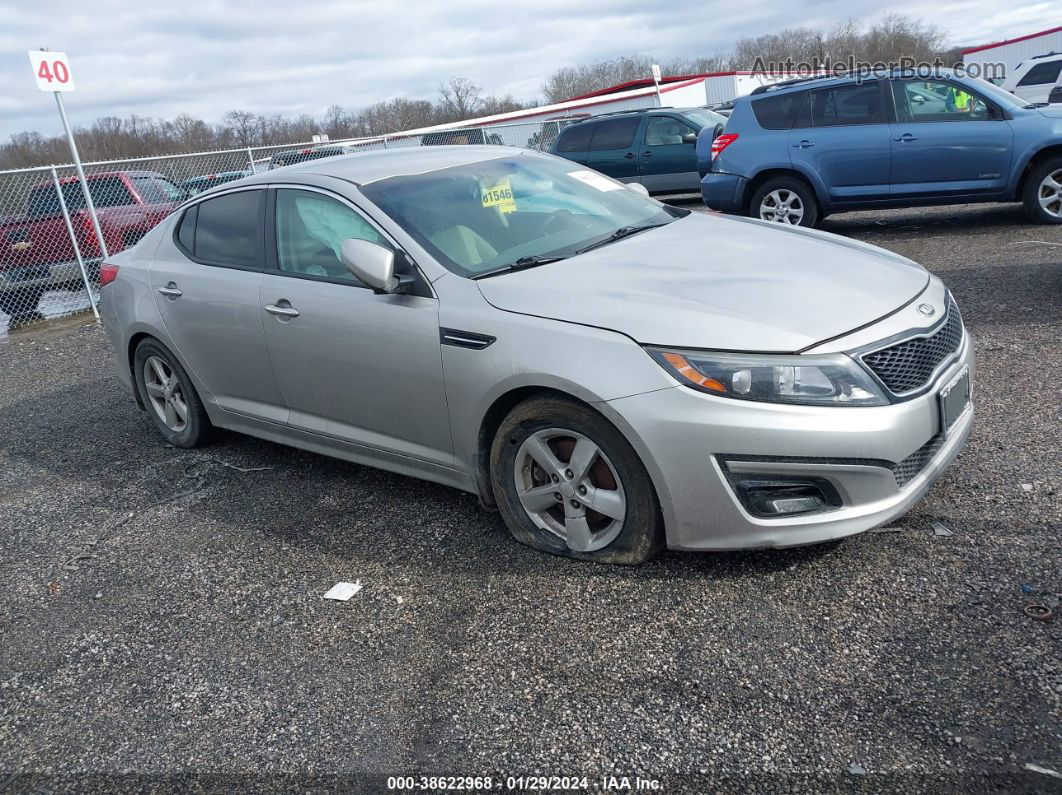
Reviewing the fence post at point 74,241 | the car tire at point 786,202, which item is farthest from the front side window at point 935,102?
the fence post at point 74,241

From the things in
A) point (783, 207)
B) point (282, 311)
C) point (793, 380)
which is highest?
point (282, 311)

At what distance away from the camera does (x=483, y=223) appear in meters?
4.28

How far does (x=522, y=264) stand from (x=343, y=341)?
903 millimetres

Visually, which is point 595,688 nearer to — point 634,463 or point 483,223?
point 634,463

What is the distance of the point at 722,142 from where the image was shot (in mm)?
11125

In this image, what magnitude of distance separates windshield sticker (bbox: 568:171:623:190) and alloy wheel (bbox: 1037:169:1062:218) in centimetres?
683

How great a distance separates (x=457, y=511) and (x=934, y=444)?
2.12m

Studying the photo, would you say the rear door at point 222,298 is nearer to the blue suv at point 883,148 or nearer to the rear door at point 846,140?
the blue suv at point 883,148

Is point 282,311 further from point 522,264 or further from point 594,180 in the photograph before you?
point 594,180

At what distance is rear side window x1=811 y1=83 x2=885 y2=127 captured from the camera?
33.9ft

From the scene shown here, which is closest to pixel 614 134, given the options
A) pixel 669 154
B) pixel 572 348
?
pixel 669 154

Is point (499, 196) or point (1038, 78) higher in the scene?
point (499, 196)

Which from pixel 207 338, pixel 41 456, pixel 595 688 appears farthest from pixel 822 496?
pixel 41 456

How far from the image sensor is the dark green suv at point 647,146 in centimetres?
1557
